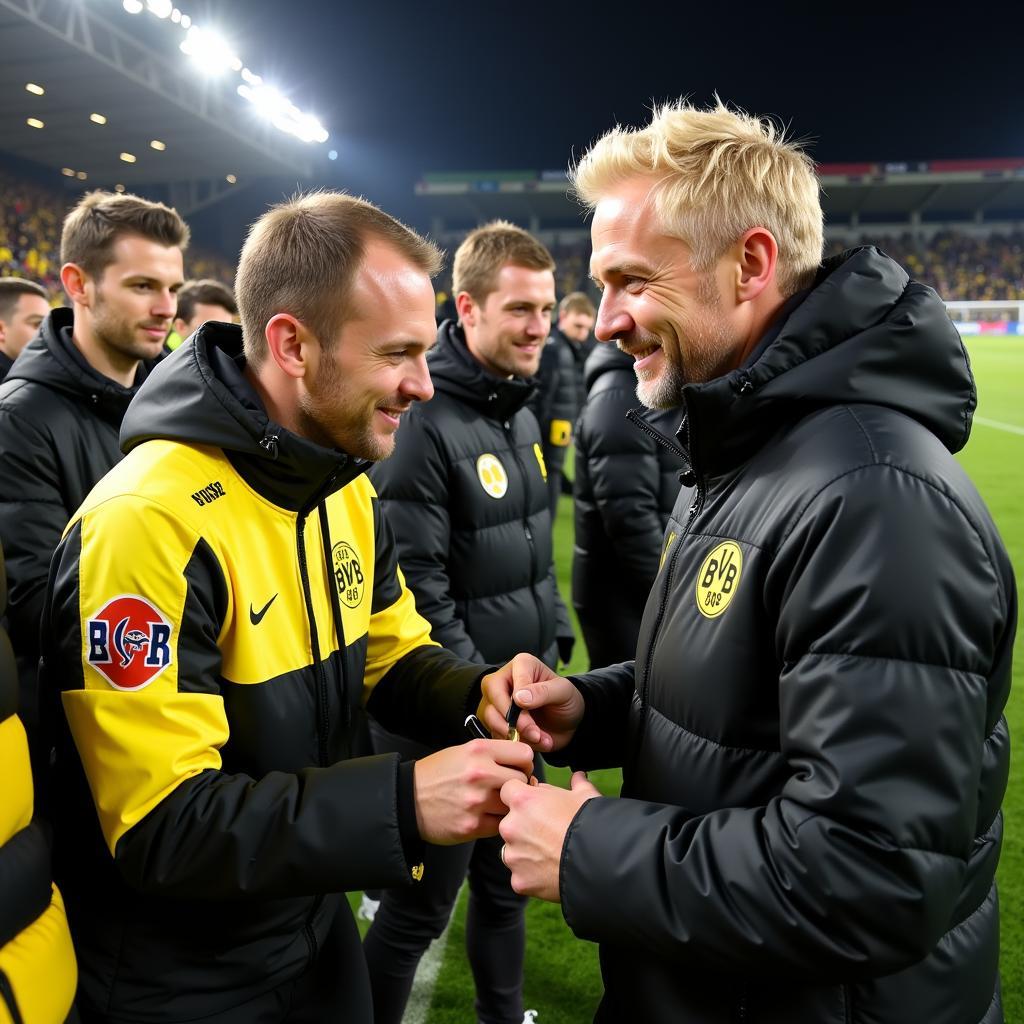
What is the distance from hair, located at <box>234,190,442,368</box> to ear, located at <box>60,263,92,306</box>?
1870mm

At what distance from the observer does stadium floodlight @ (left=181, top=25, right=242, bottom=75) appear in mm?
20141

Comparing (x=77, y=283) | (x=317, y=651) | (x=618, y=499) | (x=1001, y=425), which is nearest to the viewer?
(x=317, y=651)

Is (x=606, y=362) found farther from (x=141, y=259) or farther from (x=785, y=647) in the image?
(x=785, y=647)

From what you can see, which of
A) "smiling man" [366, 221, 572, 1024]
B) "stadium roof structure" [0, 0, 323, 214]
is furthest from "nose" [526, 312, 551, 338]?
"stadium roof structure" [0, 0, 323, 214]

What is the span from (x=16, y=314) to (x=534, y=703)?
4.71 metres

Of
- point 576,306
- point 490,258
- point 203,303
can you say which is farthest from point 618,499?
point 576,306

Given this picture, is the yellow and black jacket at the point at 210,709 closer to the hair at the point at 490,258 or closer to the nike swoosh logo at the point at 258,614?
the nike swoosh logo at the point at 258,614

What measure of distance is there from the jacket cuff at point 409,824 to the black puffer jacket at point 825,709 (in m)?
0.29

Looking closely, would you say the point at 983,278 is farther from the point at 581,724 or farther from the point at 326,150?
the point at 581,724

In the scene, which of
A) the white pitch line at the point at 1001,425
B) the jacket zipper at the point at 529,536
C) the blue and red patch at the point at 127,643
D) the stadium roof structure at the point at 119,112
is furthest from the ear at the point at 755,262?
the stadium roof structure at the point at 119,112

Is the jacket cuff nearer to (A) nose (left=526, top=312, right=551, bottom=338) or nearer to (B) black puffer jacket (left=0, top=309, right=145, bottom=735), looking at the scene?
(B) black puffer jacket (left=0, top=309, right=145, bottom=735)

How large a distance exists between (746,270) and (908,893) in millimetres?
910

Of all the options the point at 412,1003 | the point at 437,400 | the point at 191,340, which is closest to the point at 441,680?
the point at 191,340

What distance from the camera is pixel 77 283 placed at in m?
3.29
